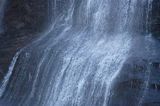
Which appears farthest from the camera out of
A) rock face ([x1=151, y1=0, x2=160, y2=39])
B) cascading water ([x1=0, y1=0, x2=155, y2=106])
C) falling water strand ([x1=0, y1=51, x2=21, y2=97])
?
falling water strand ([x1=0, y1=51, x2=21, y2=97])

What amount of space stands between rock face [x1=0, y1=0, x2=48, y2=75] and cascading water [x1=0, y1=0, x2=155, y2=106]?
1.93 ft

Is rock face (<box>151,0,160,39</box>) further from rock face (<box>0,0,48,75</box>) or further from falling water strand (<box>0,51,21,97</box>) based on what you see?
falling water strand (<box>0,51,21,97</box>)

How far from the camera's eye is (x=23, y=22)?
13703mm

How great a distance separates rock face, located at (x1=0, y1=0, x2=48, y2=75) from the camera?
43.1 feet

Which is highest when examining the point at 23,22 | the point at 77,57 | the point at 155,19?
the point at 23,22

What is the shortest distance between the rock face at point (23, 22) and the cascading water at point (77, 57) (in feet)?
1.93

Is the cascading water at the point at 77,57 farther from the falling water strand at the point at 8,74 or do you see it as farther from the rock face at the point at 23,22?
the rock face at the point at 23,22

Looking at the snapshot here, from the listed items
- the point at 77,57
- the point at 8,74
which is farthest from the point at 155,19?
the point at 8,74

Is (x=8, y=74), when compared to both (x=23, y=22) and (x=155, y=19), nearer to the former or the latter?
(x=23, y=22)

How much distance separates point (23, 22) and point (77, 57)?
11.9ft

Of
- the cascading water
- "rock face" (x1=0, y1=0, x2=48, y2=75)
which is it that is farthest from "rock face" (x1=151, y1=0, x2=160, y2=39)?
"rock face" (x1=0, y1=0, x2=48, y2=75)

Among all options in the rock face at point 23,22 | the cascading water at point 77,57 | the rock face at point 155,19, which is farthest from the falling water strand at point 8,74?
the rock face at point 155,19

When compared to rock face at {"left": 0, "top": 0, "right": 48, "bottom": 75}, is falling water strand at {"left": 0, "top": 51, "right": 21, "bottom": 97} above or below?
below

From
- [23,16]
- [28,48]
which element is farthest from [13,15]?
[28,48]
